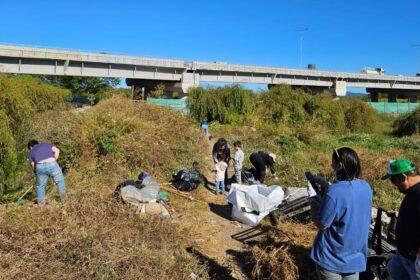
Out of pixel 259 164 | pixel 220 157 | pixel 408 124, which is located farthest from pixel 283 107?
pixel 220 157

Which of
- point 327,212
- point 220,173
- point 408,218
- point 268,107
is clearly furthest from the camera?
point 268,107

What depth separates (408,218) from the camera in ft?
10.3

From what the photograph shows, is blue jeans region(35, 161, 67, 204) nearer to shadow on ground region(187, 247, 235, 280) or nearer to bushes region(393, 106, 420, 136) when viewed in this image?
shadow on ground region(187, 247, 235, 280)

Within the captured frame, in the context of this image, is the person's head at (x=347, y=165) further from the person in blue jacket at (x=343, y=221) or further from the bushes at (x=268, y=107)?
the bushes at (x=268, y=107)

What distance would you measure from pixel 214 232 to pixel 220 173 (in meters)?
2.77

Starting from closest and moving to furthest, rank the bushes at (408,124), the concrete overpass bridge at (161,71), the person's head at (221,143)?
1. the person's head at (221,143)
2. the bushes at (408,124)
3. the concrete overpass bridge at (161,71)

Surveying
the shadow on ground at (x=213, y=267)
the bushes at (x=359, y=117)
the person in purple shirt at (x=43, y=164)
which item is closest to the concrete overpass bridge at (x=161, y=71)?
the bushes at (x=359, y=117)

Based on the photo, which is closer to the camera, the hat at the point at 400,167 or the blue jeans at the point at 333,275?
the blue jeans at the point at 333,275

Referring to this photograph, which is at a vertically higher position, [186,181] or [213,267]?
[186,181]

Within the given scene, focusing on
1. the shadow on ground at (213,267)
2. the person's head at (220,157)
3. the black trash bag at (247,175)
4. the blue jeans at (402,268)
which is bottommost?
the shadow on ground at (213,267)

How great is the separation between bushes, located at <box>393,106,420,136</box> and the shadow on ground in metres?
22.7

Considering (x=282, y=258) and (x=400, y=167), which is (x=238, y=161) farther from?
(x=400, y=167)

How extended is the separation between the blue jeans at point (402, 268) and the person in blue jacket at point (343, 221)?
1.31 feet

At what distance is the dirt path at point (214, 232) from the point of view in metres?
5.55
